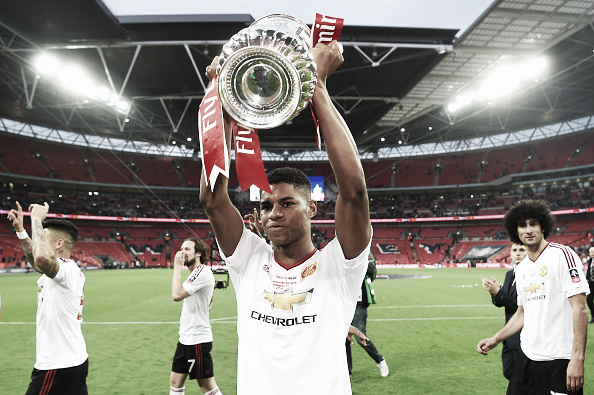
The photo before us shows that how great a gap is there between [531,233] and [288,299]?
3.01 m

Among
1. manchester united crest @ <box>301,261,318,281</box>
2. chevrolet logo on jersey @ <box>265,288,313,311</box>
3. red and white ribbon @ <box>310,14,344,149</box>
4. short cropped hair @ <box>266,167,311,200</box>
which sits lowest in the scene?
chevrolet logo on jersey @ <box>265,288,313,311</box>

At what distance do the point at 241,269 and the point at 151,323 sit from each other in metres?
9.68

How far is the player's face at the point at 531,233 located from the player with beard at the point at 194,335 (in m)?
3.69

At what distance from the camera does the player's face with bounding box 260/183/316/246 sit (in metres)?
1.96

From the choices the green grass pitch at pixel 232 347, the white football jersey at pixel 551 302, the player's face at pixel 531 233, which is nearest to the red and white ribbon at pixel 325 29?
the white football jersey at pixel 551 302

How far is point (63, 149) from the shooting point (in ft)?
169

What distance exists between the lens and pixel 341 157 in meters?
1.70

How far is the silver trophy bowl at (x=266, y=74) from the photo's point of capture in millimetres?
1451

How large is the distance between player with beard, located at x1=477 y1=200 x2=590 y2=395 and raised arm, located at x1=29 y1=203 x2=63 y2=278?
161 inches

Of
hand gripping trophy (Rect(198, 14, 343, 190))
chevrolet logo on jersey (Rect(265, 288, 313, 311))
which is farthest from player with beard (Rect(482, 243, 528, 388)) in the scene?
hand gripping trophy (Rect(198, 14, 343, 190))

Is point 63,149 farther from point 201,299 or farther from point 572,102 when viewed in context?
point 572,102

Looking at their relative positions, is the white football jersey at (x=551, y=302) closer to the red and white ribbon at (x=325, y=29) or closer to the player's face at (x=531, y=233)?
the player's face at (x=531, y=233)

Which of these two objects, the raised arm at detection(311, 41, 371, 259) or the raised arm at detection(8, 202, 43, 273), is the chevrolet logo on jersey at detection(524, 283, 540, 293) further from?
the raised arm at detection(8, 202, 43, 273)

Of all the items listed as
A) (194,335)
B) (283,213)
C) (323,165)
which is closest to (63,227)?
(194,335)
